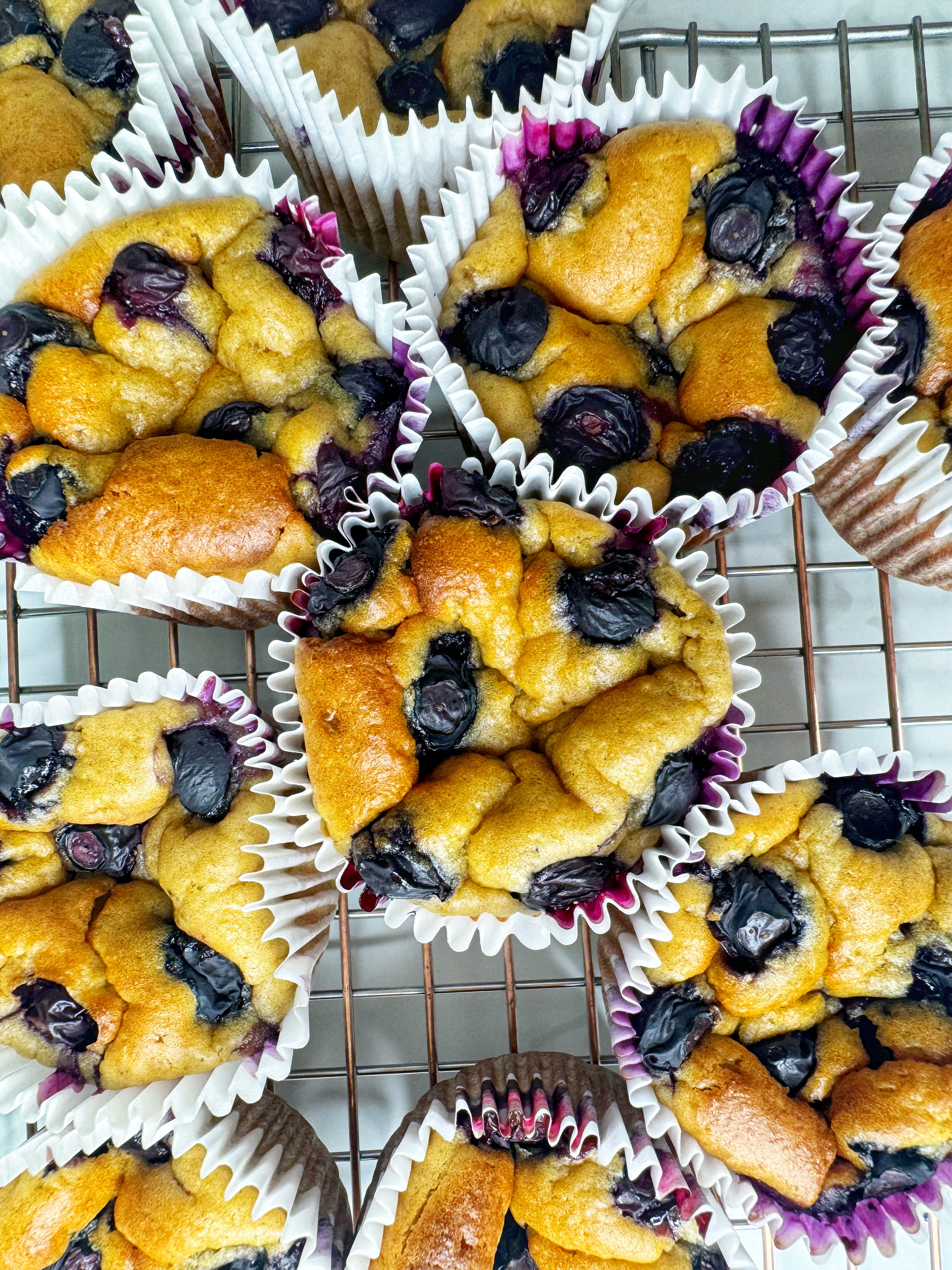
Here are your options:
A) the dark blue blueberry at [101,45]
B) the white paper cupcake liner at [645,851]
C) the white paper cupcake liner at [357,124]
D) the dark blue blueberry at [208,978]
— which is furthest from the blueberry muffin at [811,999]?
the dark blue blueberry at [101,45]

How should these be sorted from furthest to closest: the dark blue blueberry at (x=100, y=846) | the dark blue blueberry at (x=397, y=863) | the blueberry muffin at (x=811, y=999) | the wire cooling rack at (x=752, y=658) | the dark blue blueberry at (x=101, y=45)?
1. the wire cooling rack at (x=752, y=658)
2. the dark blue blueberry at (x=101, y=45)
3. the dark blue blueberry at (x=100, y=846)
4. the blueberry muffin at (x=811, y=999)
5. the dark blue blueberry at (x=397, y=863)

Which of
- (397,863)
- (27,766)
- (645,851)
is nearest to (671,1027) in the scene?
(645,851)

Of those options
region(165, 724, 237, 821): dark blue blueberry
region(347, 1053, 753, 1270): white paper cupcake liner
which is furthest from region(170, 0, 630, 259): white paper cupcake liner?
region(347, 1053, 753, 1270): white paper cupcake liner

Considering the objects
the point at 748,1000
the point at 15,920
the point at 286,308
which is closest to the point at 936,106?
the point at 286,308

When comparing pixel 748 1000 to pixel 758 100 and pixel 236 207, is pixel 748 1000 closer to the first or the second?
pixel 758 100

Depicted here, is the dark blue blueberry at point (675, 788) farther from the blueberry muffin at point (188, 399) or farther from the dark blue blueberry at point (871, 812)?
the blueberry muffin at point (188, 399)

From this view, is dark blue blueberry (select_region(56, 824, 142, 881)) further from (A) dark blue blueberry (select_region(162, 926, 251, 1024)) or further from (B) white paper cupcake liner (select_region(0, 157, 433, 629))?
(B) white paper cupcake liner (select_region(0, 157, 433, 629))
